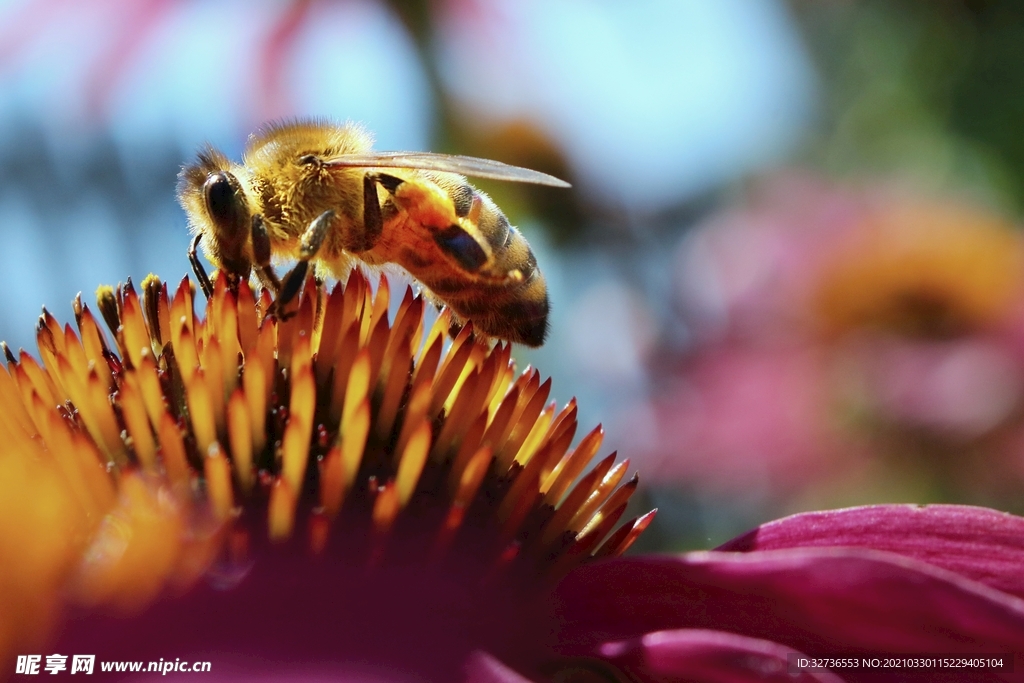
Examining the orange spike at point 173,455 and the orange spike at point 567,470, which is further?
the orange spike at point 567,470

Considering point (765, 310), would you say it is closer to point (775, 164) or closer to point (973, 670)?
point (775, 164)

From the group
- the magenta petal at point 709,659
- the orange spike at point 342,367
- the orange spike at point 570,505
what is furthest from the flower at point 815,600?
the orange spike at point 342,367

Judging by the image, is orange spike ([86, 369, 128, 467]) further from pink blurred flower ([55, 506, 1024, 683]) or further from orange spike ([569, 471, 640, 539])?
orange spike ([569, 471, 640, 539])

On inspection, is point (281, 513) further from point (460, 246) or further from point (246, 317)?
point (460, 246)

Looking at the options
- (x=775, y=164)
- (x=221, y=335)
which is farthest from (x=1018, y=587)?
(x=775, y=164)

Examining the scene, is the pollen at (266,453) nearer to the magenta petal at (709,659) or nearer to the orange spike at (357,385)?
the orange spike at (357,385)

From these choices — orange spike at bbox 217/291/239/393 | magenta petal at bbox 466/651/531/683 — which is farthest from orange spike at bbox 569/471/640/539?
orange spike at bbox 217/291/239/393

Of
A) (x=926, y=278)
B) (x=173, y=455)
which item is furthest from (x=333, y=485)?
(x=926, y=278)
